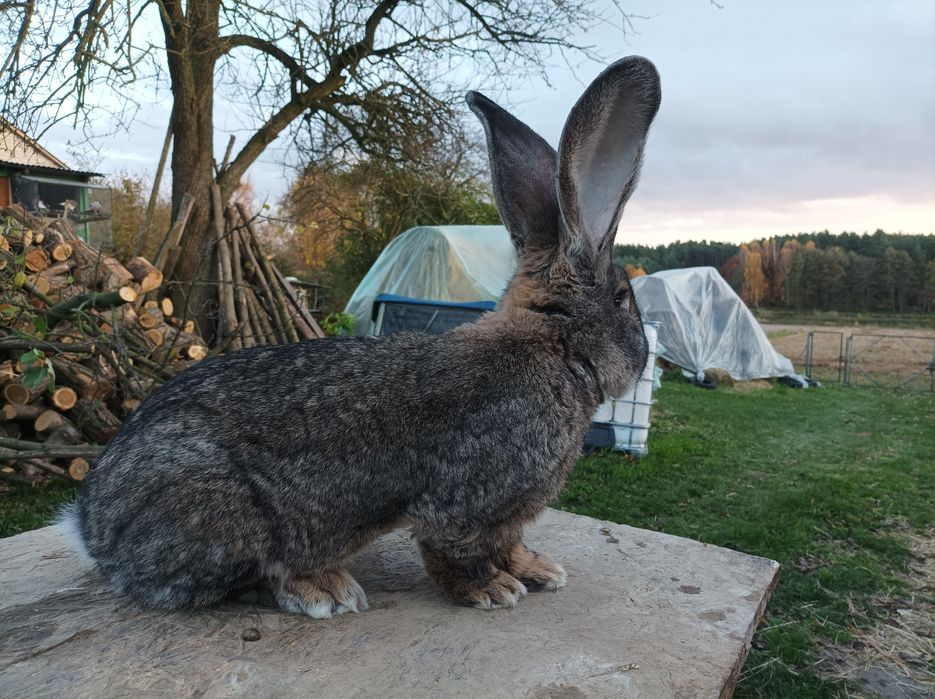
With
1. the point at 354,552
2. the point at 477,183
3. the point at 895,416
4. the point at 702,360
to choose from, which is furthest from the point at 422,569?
the point at 702,360

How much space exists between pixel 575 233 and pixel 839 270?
13.6 m

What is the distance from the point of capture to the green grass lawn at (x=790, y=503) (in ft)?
12.0

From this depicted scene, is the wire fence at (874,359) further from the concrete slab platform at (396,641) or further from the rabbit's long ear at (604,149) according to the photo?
the rabbit's long ear at (604,149)

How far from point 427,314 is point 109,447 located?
658 cm

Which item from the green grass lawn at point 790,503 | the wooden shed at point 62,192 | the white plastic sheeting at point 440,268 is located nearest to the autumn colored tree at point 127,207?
the wooden shed at point 62,192

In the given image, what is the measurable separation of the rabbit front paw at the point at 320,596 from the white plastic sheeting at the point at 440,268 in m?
9.39

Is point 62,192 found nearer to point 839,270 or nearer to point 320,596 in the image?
point 839,270

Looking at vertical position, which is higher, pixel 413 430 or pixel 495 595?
pixel 413 430

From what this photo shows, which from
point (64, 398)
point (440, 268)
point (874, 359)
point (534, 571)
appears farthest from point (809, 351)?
point (534, 571)

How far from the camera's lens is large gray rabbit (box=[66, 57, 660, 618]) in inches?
77.2

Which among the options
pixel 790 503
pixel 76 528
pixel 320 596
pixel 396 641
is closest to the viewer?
pixel 396 641

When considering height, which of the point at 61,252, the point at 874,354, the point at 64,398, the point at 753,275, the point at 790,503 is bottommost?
the point at 790,503

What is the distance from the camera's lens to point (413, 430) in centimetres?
206

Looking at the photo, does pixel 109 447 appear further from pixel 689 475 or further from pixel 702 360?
pixel 702 360
